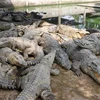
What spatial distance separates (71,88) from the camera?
3.56m

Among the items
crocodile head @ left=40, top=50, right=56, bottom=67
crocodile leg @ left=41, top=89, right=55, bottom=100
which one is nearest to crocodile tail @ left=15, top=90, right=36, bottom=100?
crocodile leg @ left=41, top=89, right=55, bottom=100

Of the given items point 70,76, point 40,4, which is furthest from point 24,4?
point 70,76

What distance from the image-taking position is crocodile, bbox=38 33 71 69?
4.26m

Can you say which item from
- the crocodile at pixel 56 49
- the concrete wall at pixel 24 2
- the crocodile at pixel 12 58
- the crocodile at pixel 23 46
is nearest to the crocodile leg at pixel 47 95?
the crocodile at pixel 12 58

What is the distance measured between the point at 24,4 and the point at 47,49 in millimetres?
12186

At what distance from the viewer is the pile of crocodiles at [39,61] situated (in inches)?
128

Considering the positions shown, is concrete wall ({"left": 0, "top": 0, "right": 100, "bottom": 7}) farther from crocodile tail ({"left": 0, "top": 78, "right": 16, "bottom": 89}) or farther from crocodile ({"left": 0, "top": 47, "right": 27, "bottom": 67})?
crocodile tail ({"left": 0, "top": 78, "right": 16, "bottom": 89})

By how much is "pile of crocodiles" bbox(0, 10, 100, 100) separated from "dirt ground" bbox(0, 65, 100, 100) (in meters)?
0.10

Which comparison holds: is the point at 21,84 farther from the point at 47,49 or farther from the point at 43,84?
the point at 47,49

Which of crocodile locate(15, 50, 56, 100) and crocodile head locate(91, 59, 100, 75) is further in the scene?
crocodile head locate(91, 59, 100, 75)

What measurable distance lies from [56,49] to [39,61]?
2.37 ft

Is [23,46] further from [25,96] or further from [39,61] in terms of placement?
[25,96]

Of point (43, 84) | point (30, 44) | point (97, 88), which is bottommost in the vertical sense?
point (97, 88)

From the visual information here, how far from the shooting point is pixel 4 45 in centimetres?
449
